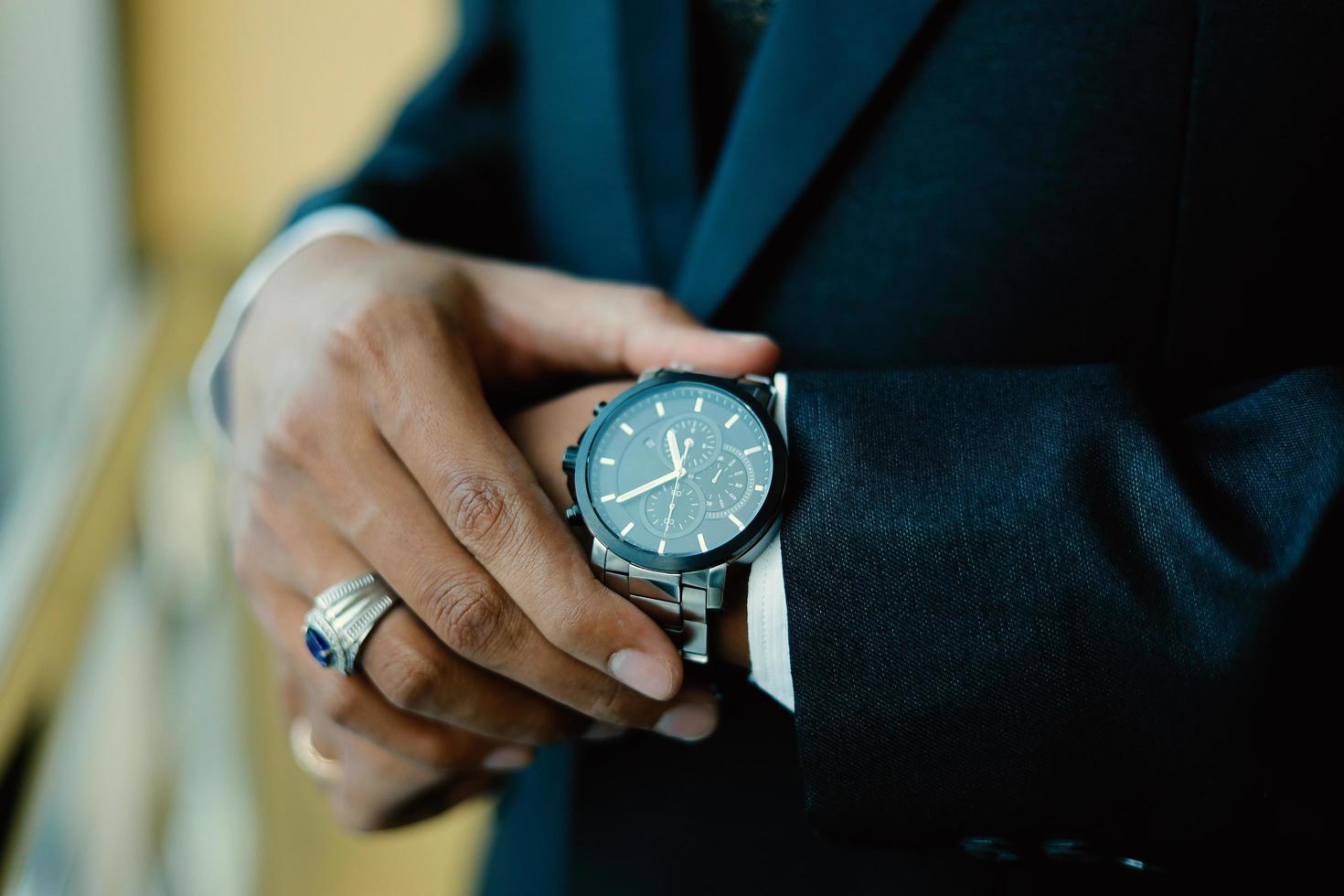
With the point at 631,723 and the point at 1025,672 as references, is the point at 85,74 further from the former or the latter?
the point at 1025,672

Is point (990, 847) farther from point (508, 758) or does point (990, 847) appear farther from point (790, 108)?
point (790, 108)

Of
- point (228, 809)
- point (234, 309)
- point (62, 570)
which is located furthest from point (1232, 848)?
point (228, 809)

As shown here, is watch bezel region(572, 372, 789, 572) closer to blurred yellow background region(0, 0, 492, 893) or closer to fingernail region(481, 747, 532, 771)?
fingernail region(481, 747, 532, 771)

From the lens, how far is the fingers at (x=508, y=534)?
0.69 m

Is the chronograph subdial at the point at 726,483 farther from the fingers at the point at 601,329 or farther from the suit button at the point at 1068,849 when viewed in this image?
the suit button at the point at 1068,849

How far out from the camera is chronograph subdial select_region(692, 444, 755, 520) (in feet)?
2.33

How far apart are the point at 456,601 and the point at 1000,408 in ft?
1.36

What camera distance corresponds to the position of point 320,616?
30.4 inches

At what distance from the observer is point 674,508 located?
30.0 inches

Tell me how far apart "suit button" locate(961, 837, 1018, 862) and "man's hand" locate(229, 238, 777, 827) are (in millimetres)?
213

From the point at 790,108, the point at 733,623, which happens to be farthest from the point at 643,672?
the point at 790,108

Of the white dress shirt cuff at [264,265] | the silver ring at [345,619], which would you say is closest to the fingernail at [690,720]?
the silver ring at [345,619]

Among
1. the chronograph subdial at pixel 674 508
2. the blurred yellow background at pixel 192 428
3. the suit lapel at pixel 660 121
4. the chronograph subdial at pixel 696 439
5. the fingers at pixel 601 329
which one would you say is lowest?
the blurred yellow background at pixel 192 428

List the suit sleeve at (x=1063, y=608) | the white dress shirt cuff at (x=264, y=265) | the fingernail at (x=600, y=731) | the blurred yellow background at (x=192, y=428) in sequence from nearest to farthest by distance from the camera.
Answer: the suit sleeve at (x=1063, y=608), the fingernail at (x=600, y=731), the white dress shirt cuff at (x=264, y=265), the blurred yellow background at (x=192, y=428)
